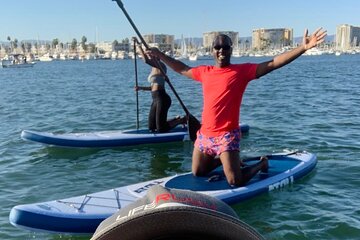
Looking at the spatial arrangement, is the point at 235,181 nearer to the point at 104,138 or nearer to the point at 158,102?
the point at 158,102

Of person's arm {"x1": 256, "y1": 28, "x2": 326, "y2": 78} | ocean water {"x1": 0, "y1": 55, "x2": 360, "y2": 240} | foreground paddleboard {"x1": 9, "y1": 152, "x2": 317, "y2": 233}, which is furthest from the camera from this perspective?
ocean water {"x1": 0, "y1": 55, "x2": 360, "y2": 240}

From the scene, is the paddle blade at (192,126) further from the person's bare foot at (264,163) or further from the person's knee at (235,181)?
the person's knee at (235,181)

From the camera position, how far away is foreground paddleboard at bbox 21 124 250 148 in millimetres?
11250

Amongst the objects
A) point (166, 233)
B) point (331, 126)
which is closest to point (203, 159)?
point (166, 233)

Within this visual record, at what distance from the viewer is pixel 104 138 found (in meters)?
A: 11.5

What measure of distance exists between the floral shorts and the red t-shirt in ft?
0.25

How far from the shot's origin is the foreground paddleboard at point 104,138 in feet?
36.9

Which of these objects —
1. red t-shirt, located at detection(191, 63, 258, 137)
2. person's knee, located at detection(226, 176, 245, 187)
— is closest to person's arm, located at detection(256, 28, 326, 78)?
red t-shirt, located at detection(191, 63, 258, 137)

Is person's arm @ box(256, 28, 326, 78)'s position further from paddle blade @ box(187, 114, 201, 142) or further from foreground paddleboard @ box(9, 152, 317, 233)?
paddle blade @ box(187, 114, 201, 142)

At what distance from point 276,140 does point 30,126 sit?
959cm

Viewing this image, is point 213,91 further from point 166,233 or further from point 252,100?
point 252,100

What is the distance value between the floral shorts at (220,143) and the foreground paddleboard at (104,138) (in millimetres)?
5006

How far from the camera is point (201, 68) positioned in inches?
252

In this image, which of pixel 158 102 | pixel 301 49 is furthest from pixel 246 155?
pixel 301 49
